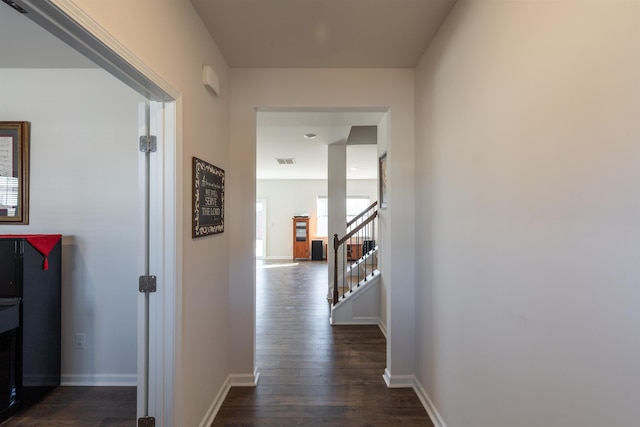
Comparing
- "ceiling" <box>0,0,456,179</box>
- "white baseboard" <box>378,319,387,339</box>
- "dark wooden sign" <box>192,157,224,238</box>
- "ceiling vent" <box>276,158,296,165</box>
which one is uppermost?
"ceiling vent" <box>276,158,296,165</box>

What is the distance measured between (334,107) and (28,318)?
9.67 ft

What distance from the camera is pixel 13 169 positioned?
2369 millimetres

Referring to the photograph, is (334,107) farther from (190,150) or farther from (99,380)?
(99,380)

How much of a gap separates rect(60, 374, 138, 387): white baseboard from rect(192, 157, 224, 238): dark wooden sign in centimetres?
163

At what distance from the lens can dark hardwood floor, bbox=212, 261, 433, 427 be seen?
2025mm

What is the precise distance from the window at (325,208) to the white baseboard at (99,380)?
7.56 m

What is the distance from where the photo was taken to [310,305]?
4.66 meters

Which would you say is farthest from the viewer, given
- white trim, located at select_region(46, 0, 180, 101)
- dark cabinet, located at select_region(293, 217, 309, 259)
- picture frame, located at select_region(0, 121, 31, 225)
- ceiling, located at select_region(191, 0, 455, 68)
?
dark cabinet, located at select_region(293, 217, 309, 259)

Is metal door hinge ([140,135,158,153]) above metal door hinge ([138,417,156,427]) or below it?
above

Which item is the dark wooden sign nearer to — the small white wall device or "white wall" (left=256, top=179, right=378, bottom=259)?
the small white wall device

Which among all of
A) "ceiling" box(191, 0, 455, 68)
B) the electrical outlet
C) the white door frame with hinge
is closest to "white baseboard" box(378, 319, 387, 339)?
the white door frame with hinge

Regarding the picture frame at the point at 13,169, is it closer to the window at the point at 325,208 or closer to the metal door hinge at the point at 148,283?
the metal door hinge at the point at 148,283

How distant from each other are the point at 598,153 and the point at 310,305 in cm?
432

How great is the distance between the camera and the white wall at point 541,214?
76 cm
